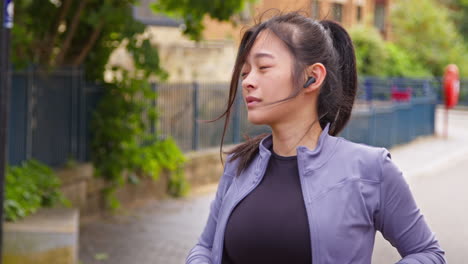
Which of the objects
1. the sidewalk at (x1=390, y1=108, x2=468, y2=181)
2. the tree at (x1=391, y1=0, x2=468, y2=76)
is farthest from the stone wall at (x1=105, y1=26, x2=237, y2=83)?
the tree at (x1=391, y1=0, x2=468, y2=76)

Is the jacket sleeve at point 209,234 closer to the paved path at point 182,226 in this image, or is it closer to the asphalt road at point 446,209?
the paved path at point 182,226

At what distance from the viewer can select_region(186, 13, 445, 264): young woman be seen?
268 cm

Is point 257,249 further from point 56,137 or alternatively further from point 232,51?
point 232,51

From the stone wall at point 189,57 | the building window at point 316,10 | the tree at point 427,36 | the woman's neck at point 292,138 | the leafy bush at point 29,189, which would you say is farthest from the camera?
the tree at point 427,36

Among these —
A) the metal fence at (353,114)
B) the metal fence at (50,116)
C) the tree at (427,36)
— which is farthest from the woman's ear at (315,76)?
the tree at (427,36)

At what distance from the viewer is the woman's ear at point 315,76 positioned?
2842mm

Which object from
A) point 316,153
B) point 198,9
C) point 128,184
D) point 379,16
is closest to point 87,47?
point 198,9

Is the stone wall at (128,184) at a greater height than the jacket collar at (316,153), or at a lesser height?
lesser

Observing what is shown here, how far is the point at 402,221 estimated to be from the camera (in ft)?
8.91

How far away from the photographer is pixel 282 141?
113 inches

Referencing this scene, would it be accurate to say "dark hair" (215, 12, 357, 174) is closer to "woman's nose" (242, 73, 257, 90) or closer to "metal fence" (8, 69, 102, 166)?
"woman's nose" (242, 73, 257, 90)

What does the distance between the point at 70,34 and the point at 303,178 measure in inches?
366

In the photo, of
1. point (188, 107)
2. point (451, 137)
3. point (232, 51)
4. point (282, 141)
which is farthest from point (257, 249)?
point (451, 137)

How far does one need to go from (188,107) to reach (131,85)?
2.37 meters
